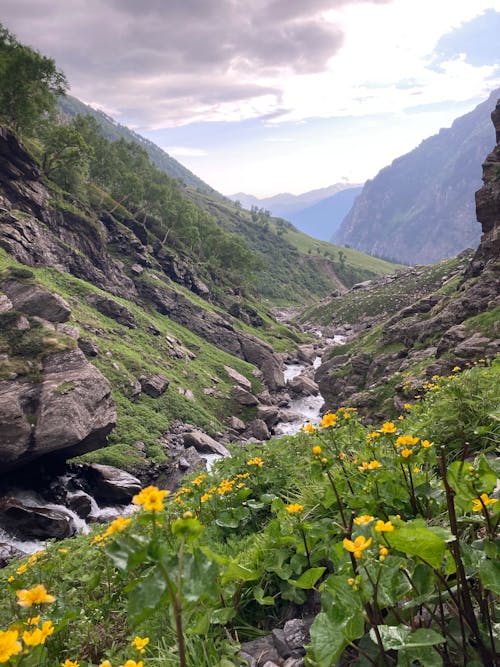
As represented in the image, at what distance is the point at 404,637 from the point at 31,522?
20810 millimetres

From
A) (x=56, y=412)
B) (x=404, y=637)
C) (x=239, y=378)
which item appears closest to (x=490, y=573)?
(x=404, y=637)

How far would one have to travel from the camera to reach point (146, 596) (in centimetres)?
185

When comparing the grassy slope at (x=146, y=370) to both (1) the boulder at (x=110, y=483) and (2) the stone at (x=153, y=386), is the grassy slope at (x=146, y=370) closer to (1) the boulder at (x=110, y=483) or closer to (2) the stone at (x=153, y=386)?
(2) the stone at (x=153, y=386)

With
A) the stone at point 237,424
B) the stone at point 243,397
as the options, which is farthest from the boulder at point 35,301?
the stone at point 243,397

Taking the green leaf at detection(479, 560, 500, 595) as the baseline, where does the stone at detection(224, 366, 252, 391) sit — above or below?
below

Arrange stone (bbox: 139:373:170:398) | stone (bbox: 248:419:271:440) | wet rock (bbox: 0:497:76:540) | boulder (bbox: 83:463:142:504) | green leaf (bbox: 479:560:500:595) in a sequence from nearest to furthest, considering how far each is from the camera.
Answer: green leaf (bbox: 479:560:500:595) < wet rock (bbox: 0:497:76:540) < boulder (bbox: 83:463:142:504) < stone (bbox: 139:373:170:398) < stone (bbox: 248:419:271:440)

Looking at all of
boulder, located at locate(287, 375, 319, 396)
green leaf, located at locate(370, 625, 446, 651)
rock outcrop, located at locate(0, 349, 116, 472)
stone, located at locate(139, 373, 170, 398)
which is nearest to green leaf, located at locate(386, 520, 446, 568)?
green leaf, located at locate(370, 625, 446, 651)

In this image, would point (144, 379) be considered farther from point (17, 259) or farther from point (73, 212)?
point (73, 212)

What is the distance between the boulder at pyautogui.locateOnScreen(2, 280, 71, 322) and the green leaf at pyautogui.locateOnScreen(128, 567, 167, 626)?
28.6 m

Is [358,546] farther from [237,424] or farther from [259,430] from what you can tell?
[237,424]

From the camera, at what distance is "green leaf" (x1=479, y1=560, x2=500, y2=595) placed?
84.4 inches

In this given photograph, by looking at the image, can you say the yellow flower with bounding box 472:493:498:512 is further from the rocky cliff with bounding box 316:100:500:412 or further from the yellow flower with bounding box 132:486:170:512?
the rocky cliff with bounding box 316:100:500:412

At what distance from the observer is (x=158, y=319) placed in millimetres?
52562

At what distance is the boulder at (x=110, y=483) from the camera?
22578 mm
